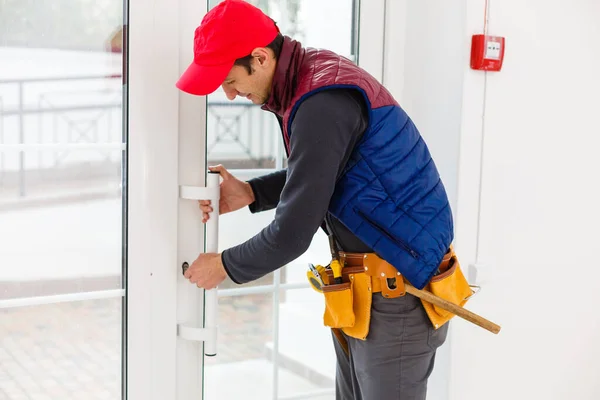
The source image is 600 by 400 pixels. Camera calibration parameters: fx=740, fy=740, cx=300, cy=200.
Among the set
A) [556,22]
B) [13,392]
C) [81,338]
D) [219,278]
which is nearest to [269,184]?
[219,278]

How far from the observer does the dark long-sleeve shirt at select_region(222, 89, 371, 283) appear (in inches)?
56.5

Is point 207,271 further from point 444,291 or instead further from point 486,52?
point 486,52

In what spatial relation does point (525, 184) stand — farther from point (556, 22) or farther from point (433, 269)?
point (433, 269)

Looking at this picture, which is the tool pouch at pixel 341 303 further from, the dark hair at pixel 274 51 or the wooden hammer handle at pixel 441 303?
the dark hair at pixel 274 51

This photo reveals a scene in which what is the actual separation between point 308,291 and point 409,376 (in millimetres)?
470

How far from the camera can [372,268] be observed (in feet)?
5.27

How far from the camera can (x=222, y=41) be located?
1452mm

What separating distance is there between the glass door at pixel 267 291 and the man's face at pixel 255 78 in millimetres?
210

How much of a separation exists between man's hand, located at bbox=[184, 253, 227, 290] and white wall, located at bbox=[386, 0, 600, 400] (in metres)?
0.77

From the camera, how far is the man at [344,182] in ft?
4.77

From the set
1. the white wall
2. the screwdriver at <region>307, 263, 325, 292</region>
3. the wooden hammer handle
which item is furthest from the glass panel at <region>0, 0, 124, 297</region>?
the white wall

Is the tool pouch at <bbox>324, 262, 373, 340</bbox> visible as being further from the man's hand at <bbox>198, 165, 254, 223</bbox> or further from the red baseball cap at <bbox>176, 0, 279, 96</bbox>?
the red baseball cap at <bbox>176, 0, 279, 96</bbox>

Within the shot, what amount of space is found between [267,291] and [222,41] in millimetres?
738

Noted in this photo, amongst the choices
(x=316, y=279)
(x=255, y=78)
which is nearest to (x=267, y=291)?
(x=316, y=279)
